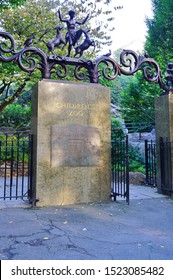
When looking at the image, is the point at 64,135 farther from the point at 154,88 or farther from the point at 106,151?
the point at 154,88

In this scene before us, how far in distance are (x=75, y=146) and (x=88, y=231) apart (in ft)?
8.86

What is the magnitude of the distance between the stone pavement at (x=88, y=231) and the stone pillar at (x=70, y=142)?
42 cm

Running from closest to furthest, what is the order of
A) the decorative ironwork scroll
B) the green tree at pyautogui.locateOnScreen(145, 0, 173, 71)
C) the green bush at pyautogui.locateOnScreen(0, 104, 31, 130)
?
the decorative ironwork scroll < the green tree at pyautogui.locateOnScreen(145, 0, 173, 71) < the green bush at pyautogui.locateOnScreen(0, 104, 31, 130)

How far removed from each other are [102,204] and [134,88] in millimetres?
11626

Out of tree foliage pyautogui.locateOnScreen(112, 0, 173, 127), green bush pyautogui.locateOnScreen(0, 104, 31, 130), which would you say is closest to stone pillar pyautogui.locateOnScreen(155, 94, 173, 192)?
tree foliage pyautogui.locateOnScreen(112, 0, 173, 127)

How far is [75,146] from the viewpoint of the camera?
6.78 meters

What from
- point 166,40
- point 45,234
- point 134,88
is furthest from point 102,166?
point 166,40

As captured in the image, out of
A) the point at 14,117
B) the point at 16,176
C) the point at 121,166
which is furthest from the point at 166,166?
the point at 14,117

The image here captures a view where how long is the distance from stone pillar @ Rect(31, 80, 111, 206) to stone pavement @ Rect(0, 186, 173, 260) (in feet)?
1.38

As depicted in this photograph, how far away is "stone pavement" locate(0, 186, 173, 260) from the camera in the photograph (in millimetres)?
3426

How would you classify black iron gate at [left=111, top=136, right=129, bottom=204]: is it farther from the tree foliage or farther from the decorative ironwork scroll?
the tree foliage

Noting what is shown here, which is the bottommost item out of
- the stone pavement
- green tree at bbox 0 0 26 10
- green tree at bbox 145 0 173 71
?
the stone pavement

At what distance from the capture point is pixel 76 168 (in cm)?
674

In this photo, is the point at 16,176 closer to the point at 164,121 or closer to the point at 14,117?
the point at 164,121
